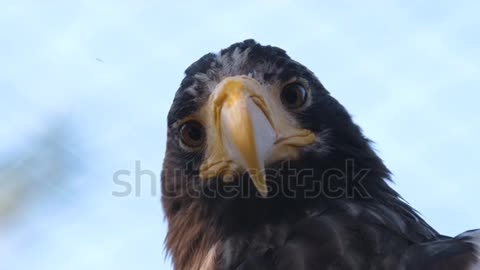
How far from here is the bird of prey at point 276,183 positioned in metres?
2.78

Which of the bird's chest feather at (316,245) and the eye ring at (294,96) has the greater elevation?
the eye ring at (294,96)

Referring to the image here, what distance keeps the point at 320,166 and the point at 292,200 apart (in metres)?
0.13

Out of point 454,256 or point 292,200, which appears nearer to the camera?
point 454,256

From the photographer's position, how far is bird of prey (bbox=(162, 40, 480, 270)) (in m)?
2.78

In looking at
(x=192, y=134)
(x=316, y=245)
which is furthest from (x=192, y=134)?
(x=316, y=245)

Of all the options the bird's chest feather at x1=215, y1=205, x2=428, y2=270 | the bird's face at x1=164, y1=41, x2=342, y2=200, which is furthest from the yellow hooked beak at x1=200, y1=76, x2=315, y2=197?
the bird's chest feather at x1=215, y1=205, x2=428, y2=270

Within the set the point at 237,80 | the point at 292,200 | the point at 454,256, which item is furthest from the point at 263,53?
the point at 454,256

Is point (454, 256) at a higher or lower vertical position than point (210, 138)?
lower

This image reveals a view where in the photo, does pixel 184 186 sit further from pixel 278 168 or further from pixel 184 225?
pixel 278 168

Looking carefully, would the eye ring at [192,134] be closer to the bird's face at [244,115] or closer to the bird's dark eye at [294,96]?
the bird's face at [244,115]

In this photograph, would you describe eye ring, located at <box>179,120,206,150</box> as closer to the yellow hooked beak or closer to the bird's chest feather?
the yellow hooked beak

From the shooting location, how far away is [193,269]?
3143mm

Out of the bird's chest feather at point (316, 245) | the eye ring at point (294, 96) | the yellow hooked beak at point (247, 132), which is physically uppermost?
the eye ring at point (294, 96)

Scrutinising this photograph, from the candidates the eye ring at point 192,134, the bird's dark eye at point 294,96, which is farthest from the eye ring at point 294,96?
the eye ring at point 192,134
